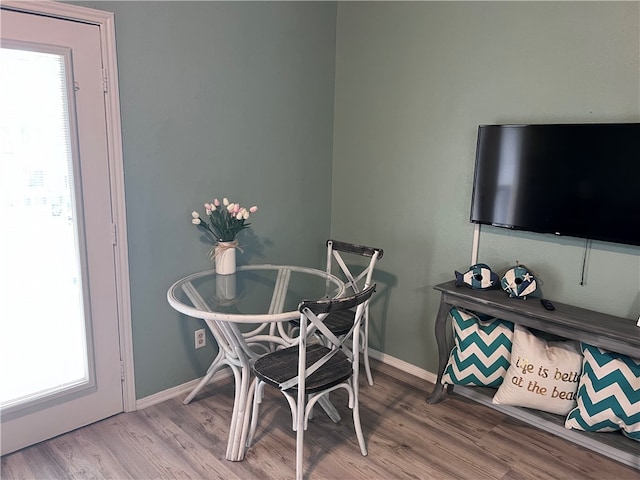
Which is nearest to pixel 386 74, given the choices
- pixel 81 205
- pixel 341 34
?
pixel 341 34

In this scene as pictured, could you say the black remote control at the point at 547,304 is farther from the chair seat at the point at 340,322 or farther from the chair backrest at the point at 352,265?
the chair seat at the point at 340,322

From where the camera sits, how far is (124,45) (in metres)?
2.43

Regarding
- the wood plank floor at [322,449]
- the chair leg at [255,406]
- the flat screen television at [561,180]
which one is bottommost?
the wood plank floor at [322,449]

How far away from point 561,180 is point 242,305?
1725 mm

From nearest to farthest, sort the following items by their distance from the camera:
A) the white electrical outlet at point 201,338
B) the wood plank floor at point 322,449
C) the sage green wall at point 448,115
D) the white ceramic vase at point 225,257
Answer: the wood plank floor at point 322,449, the sage green wall at point 448,115, the white ceramic vase at point 225,257, the white electrical outlet at point 201,338

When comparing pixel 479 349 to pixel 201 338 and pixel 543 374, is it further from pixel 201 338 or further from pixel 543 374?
pixel 201 338

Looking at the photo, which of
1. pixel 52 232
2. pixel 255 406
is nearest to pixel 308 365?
pixel 255 406

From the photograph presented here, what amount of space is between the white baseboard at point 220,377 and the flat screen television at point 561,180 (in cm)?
113

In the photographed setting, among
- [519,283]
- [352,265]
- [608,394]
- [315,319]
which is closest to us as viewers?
[315,319]

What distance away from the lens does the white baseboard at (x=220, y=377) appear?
2820 millimetres

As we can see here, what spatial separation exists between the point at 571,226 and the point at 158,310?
2.28 metres

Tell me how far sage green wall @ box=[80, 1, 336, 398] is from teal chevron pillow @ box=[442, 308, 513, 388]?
4.24 ft

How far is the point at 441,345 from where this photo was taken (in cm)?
284

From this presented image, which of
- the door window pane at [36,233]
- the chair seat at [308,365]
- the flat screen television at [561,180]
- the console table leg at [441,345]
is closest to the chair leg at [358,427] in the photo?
the chair seat at [308,365]
